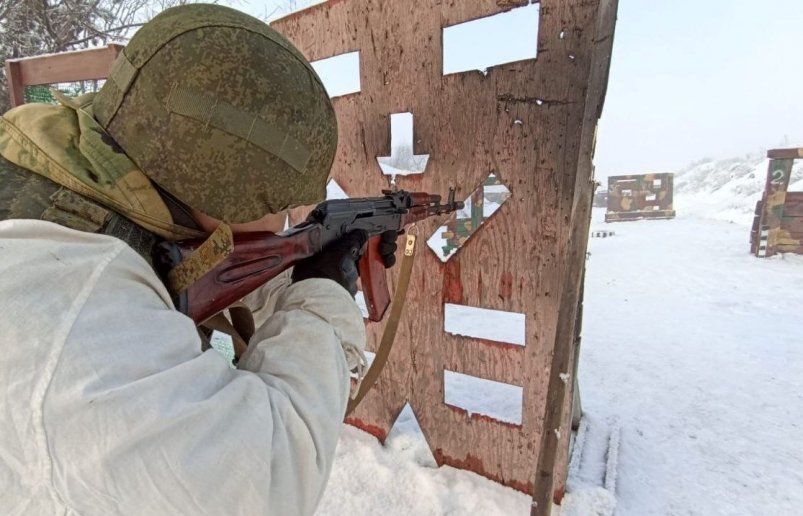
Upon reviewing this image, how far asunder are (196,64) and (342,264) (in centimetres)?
58

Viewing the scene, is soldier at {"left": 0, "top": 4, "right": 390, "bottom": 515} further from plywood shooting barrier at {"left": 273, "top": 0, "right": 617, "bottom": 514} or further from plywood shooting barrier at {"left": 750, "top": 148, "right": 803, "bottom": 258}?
plywood shooting barrier at {"left": 750, "top": 148, "right": 803, "bottom": 258}

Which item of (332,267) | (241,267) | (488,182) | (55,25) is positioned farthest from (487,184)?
(55,25)

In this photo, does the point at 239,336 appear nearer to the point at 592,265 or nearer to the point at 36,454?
the point at 36,454

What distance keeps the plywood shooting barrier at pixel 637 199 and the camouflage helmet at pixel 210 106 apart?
14596 mm

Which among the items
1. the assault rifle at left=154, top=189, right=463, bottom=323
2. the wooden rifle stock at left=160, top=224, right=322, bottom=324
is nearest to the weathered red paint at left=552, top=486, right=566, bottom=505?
the assault rifle at left=154, top=189, right=463, bottom=323

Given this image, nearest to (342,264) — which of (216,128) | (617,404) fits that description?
(216,128)

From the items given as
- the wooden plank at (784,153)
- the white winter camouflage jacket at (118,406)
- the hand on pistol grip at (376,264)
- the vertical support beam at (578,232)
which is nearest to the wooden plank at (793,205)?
the wooden plank at (784,153)

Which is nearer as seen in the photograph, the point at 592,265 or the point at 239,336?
the point at 239,336

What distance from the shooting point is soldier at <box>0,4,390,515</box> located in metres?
0.48

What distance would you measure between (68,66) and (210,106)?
2.97 meters

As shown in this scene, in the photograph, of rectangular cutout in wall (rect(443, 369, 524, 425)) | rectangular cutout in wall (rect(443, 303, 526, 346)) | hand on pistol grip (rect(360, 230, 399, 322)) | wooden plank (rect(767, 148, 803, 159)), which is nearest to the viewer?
hand on pistol grip (rect(360, 230, 399, 322))

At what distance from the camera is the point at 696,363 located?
3.28 metres

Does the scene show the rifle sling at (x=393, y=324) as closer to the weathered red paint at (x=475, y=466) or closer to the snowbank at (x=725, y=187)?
the weathered red paint at (x=475, y=466)

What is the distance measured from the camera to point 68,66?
2824mm
